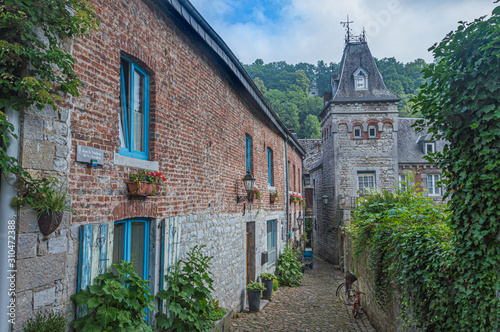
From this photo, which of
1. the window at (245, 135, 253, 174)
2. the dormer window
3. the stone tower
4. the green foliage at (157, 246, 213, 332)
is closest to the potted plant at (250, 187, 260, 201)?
the window at (245, 135, 253, 174)

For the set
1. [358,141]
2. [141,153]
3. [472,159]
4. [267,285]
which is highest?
[358,141]

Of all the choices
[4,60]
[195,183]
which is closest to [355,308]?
[195,183]

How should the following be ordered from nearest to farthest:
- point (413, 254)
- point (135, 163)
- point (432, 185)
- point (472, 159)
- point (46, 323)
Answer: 1. point (46, 323)
2. point (472, 159)
3. point (135, 163)
4. point (413, 254)
5. point (432, 185)

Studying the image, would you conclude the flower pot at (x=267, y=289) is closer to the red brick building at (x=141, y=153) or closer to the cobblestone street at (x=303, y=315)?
the cobblestone street at (x=303, y=315)

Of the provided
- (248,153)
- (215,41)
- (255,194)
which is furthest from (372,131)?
(215,41)

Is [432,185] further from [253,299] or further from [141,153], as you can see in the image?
[141,153]

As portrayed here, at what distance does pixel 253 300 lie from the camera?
919 centimetres

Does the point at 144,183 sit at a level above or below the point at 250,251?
above

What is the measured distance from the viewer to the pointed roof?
21.7 meters

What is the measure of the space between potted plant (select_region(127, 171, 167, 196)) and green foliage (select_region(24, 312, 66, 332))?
1.63 metres

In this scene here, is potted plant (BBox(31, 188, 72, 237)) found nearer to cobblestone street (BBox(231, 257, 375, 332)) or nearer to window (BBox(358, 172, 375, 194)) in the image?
cobblestone street (BBox(231, 257, 375, 332))

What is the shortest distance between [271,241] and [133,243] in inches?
352

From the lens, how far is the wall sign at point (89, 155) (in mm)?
3697

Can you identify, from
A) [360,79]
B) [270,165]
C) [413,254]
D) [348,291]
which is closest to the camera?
[413,254]
